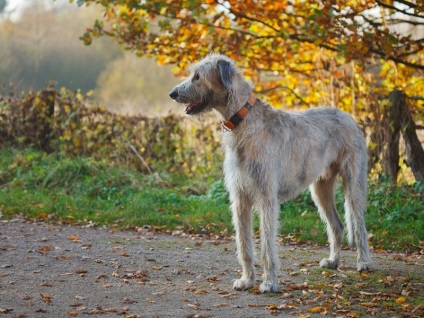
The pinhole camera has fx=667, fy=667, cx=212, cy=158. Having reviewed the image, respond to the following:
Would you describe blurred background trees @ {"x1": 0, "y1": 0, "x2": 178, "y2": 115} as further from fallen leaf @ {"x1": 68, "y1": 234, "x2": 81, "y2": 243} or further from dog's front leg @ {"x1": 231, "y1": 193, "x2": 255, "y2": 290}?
dog's front leg @ {"x1": 231, "y1": 193, "x2": 255, "y2": 290}

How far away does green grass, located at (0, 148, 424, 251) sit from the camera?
8.06 metres

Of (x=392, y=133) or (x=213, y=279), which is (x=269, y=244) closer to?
(x=213, y=279)

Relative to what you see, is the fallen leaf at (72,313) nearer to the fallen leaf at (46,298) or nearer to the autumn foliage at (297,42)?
the fallen leaf at (46,298)

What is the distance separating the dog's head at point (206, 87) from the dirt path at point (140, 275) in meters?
1.51

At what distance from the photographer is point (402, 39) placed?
8.81m

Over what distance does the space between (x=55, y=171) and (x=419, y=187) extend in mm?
5672

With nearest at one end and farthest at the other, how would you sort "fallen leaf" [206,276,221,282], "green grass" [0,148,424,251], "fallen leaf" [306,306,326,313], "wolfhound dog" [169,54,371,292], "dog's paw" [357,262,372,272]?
1. "fallen leaf" [306,306,326,313]
2. "wolfhound dog" [169,54,371,292]
3. "fallen leaf" [206,276,221,282]
4. "dog's paw" [357,262,372,272]
5. "green grass" [0,148,424,251]

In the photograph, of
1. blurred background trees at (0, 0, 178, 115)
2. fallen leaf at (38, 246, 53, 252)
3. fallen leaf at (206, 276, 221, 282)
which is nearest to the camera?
fallen leaf at (206, 276, 221, 282)

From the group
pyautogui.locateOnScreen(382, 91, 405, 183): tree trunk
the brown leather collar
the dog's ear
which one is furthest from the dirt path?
pyautogui.locateOnScreen(382, 91, 405, 183): tree trunk

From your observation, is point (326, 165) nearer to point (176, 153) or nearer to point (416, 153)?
point (416, 153)

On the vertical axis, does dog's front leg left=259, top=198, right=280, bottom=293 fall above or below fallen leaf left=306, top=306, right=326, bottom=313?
above

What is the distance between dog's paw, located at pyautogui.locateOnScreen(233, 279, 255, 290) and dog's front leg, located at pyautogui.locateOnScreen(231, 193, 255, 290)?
1cm

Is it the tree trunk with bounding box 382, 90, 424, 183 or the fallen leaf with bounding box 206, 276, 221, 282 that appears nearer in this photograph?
the fallen leaf with bounding box 206, 276, 221, 282

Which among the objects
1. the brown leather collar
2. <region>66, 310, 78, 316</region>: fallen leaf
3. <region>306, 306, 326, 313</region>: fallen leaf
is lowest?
<region>306, 306, 326, 313</region>: fallen leaf
